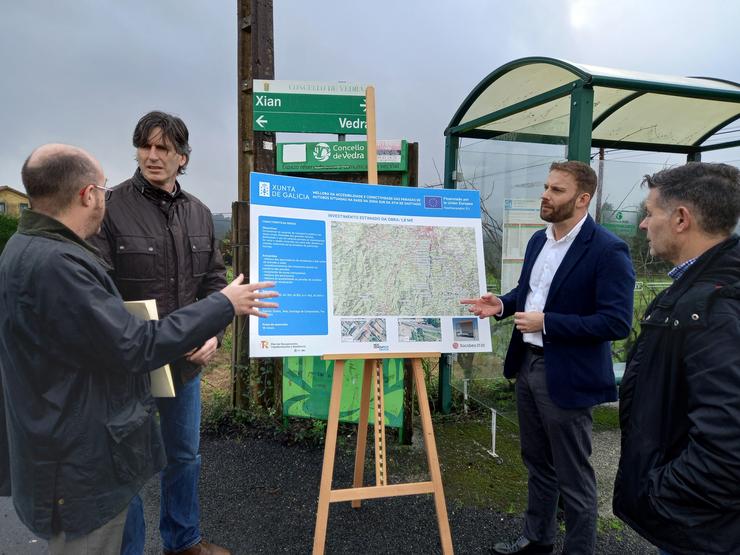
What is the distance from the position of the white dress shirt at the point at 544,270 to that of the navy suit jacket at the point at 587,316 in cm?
7

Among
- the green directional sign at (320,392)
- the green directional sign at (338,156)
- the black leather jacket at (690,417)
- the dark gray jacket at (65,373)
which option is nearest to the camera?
the black leather jacket at (690,417)

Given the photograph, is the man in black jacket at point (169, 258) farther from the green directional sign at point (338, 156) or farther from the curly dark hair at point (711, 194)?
the curly dark hair at point (711, 194)

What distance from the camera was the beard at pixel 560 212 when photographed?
2.18 meters

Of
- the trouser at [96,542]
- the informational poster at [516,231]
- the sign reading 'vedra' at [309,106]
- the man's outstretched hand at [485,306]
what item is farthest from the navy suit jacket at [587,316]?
the sign reading 'vedra' at [309,106]

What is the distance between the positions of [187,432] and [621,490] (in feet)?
6.03

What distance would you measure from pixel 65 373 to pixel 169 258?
34.4 inches

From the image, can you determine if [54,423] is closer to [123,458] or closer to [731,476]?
[123,458]

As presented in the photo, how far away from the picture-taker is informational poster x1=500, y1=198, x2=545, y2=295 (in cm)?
341

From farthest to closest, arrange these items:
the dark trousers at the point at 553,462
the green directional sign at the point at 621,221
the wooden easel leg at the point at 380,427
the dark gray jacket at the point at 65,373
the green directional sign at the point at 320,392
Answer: the green directional sign at the point at 621,221
the green directional sign at the point at 320,392
the wooden easel leg at the point at 380,427
the dark trousers at the point at 553,462
the dark gray jacket at the point at 65,373

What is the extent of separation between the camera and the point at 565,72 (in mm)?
3074

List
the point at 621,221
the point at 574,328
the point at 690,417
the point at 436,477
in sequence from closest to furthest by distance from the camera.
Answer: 1. the point at 690,417
2. the point at 574,328
3. the point at 436,477
4. the point at 621,221

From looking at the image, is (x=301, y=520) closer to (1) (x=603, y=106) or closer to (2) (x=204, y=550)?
(2) (x=204, y=550)

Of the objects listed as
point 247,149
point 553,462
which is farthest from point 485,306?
point 247,149

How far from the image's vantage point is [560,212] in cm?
221
